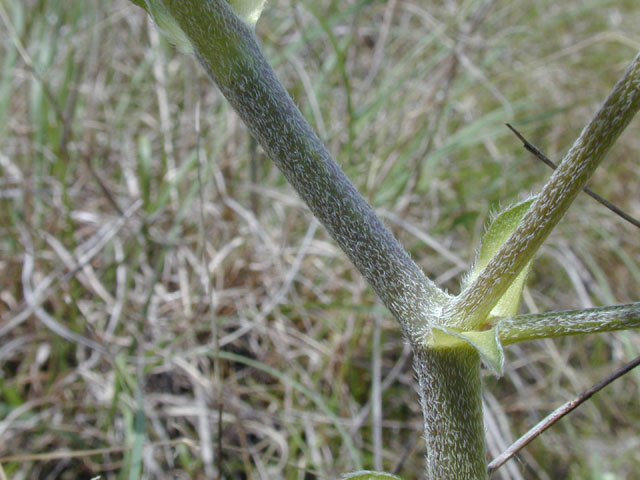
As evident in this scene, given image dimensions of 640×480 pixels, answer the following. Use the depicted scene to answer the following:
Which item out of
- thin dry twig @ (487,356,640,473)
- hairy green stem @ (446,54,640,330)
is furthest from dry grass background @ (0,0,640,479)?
Answer: hairy green stem @ (446,54,640,330)

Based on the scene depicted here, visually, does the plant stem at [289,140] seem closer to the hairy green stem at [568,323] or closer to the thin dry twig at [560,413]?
the hairy green stem at [568,323]

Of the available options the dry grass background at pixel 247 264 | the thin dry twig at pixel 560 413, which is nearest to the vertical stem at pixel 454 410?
the thin dry twig at pixel 560 413

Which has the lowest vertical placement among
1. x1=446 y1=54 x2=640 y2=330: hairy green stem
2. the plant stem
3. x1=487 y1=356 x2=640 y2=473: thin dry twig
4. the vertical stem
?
x1=487 y1=356 x2=640 y2=473: thin dry twig

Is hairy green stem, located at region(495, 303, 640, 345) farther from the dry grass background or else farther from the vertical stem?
the dry grass background

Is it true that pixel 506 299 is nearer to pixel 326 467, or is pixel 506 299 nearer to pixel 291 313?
pixel 326 467

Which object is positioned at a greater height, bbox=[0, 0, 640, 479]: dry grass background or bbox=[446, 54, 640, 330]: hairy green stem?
bbox=[0, 0, 640, 479]: dry grass background

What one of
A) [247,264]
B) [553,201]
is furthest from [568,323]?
[247,264]

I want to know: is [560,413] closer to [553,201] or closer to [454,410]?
[454,410]
